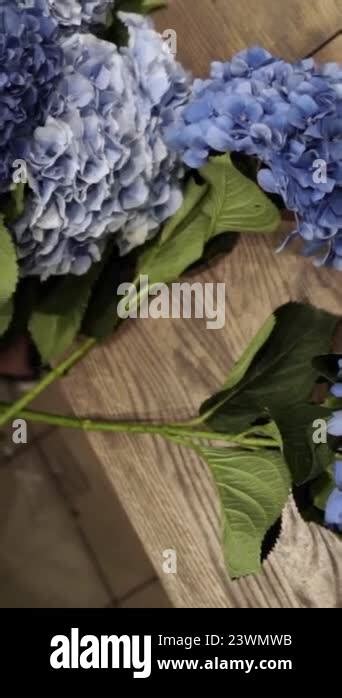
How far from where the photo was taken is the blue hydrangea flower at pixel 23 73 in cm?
40

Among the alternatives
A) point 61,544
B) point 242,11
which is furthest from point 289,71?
point 61,544

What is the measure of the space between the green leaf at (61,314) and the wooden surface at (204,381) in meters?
0.04

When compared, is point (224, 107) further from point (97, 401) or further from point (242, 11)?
point (97, 401)

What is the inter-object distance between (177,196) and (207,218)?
28 mm

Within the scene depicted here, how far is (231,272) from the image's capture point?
589 millimetres

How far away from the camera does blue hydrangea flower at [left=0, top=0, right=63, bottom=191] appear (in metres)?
0.40

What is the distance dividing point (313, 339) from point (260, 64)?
0.17 m

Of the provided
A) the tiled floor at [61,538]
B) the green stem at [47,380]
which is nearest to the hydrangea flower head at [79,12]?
the green stem at [47,380]

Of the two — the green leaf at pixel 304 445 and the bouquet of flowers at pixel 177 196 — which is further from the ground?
the bouquet of flowers at pixel 177 196

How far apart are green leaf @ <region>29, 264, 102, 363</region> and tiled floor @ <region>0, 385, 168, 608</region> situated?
0.42m

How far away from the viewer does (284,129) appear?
436 mm

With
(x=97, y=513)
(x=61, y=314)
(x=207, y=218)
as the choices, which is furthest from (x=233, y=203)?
(x=97, y=513)

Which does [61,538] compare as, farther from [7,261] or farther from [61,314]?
[7,261]

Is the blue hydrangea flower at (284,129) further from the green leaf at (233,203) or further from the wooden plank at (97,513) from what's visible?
the wooden plank at (97,513)
